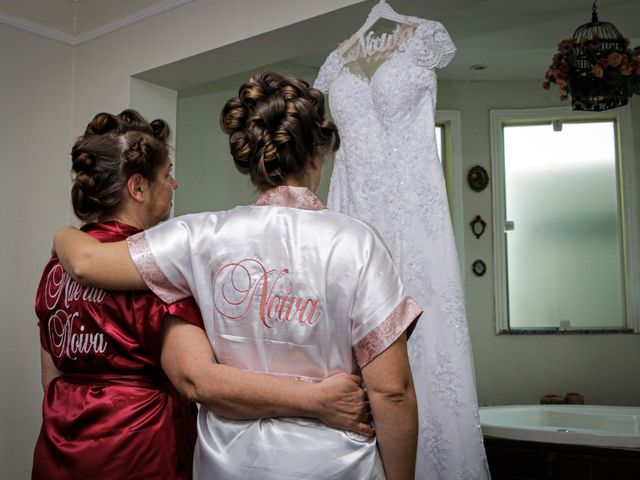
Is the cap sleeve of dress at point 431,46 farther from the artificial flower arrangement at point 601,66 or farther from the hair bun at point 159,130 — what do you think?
the artificial flower arrangement at point 601,66

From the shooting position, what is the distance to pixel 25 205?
395 centimetres

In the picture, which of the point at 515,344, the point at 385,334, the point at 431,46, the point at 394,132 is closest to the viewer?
the point at 385,334

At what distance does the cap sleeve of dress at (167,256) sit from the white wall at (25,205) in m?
2.78

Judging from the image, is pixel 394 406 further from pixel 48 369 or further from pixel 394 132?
pixel 394 132

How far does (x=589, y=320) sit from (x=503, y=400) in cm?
89

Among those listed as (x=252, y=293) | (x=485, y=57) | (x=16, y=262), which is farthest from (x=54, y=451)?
(x=485, y=57)

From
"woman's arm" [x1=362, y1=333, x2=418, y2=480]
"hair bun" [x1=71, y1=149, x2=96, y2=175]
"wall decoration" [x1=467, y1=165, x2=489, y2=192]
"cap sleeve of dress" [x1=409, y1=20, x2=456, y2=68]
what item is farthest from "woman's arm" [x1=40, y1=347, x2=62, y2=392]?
"wall decoration" [x1=467, y1=165, x2=489, y2=192]

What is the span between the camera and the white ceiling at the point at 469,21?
330cm

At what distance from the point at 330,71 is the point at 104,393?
5.73 feet

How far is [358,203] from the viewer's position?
8.98 feet

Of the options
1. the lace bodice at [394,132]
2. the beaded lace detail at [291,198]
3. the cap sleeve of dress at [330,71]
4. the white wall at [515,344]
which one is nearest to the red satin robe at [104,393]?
the beaded lace detail at [291,198]

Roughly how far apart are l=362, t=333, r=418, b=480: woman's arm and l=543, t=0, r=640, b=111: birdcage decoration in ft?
10.7

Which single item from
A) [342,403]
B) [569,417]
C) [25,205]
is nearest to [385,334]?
[342,403]

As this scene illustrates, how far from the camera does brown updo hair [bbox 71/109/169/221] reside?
158cm
